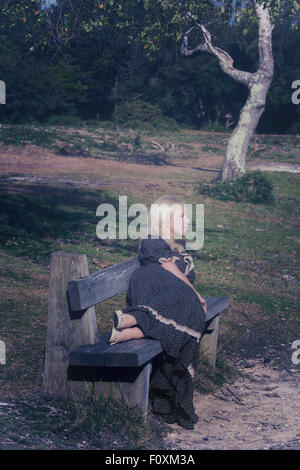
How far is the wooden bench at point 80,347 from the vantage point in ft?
12.6

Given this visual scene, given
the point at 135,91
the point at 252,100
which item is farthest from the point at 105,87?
the point at 252,100

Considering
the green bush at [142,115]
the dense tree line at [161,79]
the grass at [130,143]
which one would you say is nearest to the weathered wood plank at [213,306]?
the grass at [130,143]

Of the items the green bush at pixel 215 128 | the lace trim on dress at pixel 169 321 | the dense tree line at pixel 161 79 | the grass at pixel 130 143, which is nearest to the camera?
the lace trim on dress at pixel 169 321

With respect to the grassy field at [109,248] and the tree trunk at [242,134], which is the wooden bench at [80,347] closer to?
the grassy field at [109,248]

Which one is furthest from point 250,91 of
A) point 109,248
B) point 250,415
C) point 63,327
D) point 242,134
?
point 63,327

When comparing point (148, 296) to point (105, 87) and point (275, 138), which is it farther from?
point (105, 87)

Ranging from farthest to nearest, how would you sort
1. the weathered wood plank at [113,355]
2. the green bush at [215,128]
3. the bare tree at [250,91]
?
the green bush at [215,128] < the bare tree at [250,91] < the weathered wood plank at [113,355]

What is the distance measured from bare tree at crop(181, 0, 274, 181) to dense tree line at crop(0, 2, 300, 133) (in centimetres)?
1617

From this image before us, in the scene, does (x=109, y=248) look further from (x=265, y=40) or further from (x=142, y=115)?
(x=142, y=115)

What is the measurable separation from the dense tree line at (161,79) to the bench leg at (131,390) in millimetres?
28527

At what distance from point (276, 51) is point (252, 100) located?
20.9m

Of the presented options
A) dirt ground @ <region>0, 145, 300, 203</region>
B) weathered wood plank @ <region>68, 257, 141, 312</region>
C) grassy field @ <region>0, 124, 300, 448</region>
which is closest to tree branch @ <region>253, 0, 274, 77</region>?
grassy field @ <region>0, 124, 300, 448</region>

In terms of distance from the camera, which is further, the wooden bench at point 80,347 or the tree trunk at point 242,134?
the tree trunk at point 242,134

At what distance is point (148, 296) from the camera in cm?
418
